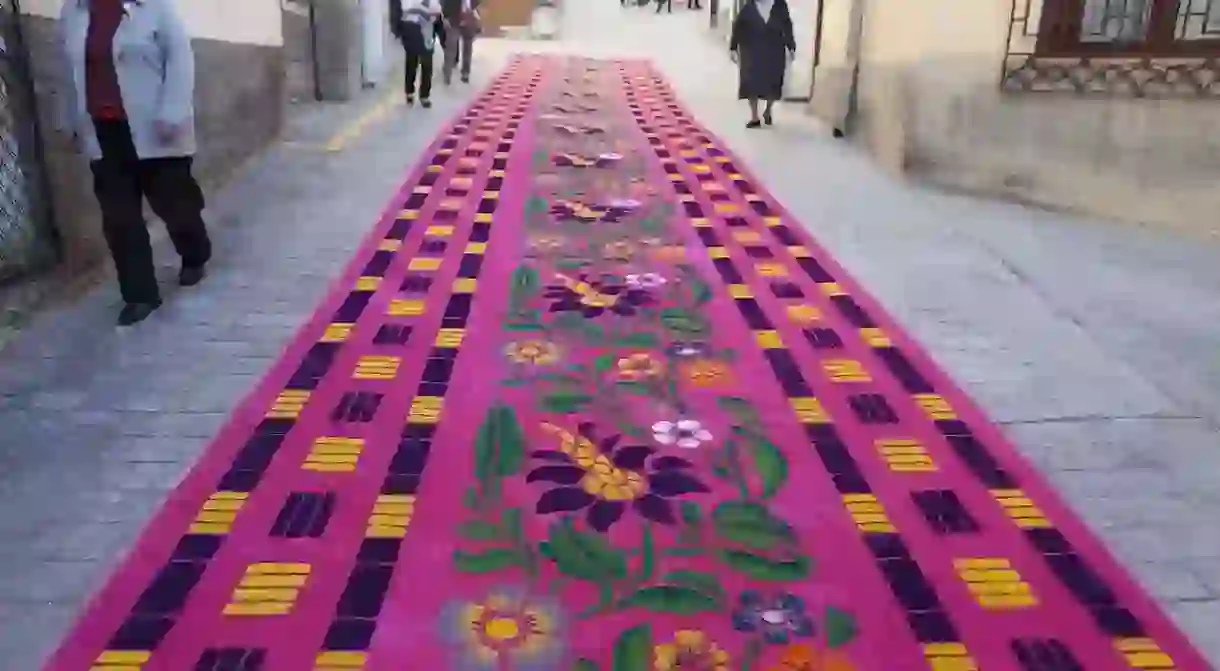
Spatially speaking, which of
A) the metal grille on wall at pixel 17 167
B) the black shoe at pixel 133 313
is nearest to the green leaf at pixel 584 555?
the black shoe at pixel 133 313

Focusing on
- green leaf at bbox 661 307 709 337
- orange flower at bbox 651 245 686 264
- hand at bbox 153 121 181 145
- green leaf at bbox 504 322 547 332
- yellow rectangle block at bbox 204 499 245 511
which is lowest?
yellow rectangle block at bbox 204 499 245 511

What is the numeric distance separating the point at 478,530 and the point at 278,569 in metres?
0.40

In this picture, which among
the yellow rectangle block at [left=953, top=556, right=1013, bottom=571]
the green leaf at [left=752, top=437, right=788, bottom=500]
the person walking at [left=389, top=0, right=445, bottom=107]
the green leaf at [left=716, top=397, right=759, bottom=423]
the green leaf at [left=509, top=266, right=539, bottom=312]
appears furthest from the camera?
the person walking at [left=389, top=0, right=445, bottom=107]

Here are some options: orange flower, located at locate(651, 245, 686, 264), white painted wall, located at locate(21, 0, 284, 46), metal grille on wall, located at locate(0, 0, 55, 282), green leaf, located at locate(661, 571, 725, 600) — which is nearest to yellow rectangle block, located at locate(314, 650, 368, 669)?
green leaf, located at locate(661, 571, 725, 600)

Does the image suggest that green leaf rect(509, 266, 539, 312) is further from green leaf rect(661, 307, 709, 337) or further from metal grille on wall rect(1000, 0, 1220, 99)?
metal grille on wall rect(1000, 0, 1220, 99)

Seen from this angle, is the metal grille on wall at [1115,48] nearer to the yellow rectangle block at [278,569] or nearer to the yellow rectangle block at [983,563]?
the yellow rectangle block at [983,563]

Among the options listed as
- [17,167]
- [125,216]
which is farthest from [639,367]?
[17,167]

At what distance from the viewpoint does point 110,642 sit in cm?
184

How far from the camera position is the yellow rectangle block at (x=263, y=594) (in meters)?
1.95

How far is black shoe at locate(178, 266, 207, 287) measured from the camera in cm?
371

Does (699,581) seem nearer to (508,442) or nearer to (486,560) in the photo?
(486,560)

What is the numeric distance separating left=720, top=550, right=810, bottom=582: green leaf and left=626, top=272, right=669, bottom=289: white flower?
5.67 feet

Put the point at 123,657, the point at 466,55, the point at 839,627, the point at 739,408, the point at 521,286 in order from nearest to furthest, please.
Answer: the point at 123,657
the point at 839,627
the point at 739,408
the point at 521,286
the point at 466,55

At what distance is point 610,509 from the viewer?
89.6 inches
